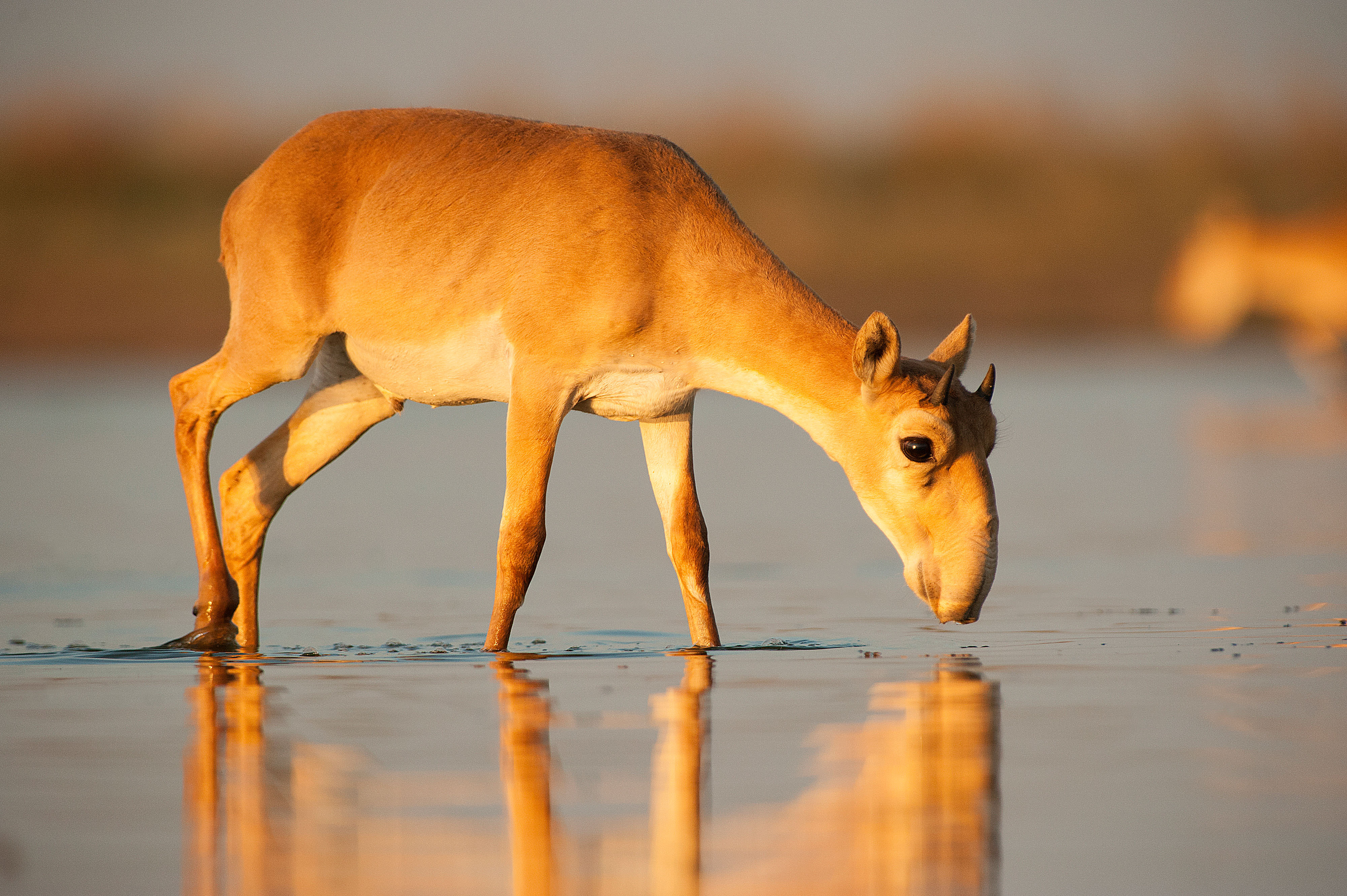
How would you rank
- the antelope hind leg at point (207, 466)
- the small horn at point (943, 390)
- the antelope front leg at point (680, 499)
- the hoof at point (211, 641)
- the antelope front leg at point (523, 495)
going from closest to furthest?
the small horn at point (943, 390), the antelope front leg at point (523, 495), the hoof at point (211, 641), the antelope front leg at point (680, 499), the antelope hind leg at point (207, 466)

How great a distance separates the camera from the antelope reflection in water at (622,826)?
169 inches

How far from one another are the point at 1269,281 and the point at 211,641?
22609mm

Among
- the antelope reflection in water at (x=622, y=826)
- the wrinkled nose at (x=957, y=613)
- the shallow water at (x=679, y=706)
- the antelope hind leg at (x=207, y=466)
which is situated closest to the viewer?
the antelope reflection in water at (x=622, y=826)

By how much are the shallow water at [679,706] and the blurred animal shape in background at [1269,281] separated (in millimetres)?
13571

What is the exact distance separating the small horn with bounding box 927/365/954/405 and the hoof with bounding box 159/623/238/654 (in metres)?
3.24

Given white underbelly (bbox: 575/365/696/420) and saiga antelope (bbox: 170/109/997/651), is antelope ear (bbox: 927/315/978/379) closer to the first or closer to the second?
saiga antelope (bbox: 170/109/997/651)

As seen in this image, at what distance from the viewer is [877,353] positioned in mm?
7539

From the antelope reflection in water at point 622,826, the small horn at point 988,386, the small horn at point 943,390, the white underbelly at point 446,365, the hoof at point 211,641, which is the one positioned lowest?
the antelope reflection in water at point 622,826

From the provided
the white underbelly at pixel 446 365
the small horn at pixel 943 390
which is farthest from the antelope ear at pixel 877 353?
the white underbelly at pixel 446 365

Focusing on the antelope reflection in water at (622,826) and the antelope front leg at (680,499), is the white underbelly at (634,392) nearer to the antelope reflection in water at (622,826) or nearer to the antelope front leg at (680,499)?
the antelope front leg at (680,499)

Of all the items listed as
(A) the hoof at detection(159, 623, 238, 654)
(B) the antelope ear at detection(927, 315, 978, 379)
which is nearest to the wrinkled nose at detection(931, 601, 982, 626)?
(B) the antelope ear at detection(927, 315, 978, 379)

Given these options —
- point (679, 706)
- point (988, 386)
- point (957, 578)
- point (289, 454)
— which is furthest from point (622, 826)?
point (289, 454)

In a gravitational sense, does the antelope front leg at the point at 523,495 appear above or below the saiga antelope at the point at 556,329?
below

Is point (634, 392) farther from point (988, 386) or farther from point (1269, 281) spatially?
point (1269, 281)
